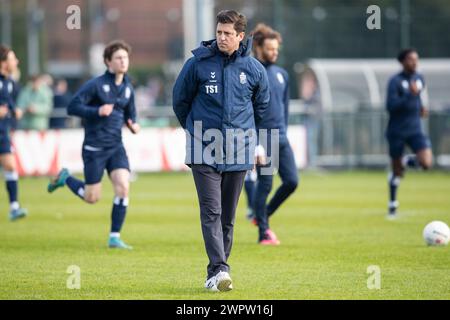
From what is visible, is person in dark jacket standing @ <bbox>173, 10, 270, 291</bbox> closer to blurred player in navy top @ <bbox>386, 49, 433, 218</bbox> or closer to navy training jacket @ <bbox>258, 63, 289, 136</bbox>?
navy training jacket @ <bbox>258, 63, 289, 136</bbox>

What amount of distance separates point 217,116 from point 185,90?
14.9 inches

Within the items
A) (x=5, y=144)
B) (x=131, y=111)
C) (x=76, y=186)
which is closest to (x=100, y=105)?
(x=131, y=111)

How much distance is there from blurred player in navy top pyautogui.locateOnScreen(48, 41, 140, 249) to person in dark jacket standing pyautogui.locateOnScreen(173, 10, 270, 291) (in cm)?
380

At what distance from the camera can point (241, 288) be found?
33.2 feet

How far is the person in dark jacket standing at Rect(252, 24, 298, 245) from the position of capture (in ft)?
45.3

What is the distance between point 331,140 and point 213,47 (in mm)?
19423

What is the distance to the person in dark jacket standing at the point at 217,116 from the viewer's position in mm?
9836

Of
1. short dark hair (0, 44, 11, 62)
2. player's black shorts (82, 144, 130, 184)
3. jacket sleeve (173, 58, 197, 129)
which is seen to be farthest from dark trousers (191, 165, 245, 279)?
short dark hair (0, 44, 11, 62)

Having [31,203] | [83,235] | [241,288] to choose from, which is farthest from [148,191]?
[241,288]

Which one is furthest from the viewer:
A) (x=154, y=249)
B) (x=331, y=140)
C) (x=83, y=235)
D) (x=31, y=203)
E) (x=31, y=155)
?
(x=331, y=140)

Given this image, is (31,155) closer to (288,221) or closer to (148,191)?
(148,191)

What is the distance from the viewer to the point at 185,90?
995cm
